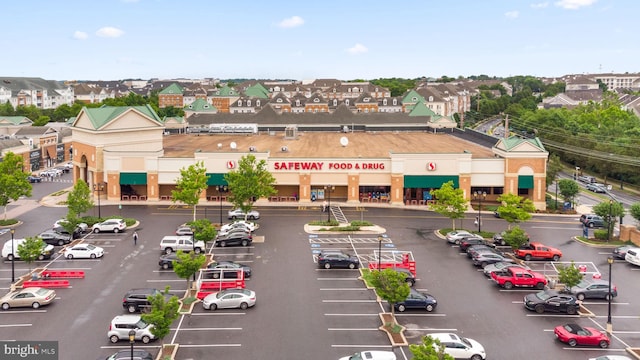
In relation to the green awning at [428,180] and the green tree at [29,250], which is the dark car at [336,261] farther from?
the green awning at [428,180]

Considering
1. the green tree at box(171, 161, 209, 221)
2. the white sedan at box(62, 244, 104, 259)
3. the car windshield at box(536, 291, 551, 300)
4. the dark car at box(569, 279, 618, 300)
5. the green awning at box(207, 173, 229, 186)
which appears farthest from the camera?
the green awning at box(207, 173, 229, 186)

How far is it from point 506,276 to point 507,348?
10582 mm

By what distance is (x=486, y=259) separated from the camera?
43594 millimetres

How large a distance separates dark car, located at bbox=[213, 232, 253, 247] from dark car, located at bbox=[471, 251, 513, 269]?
62.5ft

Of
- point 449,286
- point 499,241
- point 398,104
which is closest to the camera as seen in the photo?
point 449,286

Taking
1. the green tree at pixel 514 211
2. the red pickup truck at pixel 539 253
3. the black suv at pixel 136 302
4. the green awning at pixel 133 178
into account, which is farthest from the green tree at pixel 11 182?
the red pickup truck at pixel 539 253

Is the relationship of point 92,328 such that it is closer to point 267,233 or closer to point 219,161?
point 267,233

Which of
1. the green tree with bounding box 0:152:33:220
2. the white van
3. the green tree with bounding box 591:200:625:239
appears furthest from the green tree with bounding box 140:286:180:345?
the green tree with bounding box 591:200:625:239

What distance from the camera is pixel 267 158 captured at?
6744 cm

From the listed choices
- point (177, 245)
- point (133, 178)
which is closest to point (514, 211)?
point (177, 245)

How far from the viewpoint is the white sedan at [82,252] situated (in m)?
45.0

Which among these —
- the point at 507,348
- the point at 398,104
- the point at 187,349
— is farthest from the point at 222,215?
the point at 398,104

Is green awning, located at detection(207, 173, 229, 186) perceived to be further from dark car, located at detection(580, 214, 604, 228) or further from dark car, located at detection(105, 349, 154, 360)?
dark car, located at detection(105, 349, 154, 360)

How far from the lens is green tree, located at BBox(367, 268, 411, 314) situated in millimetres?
31469
